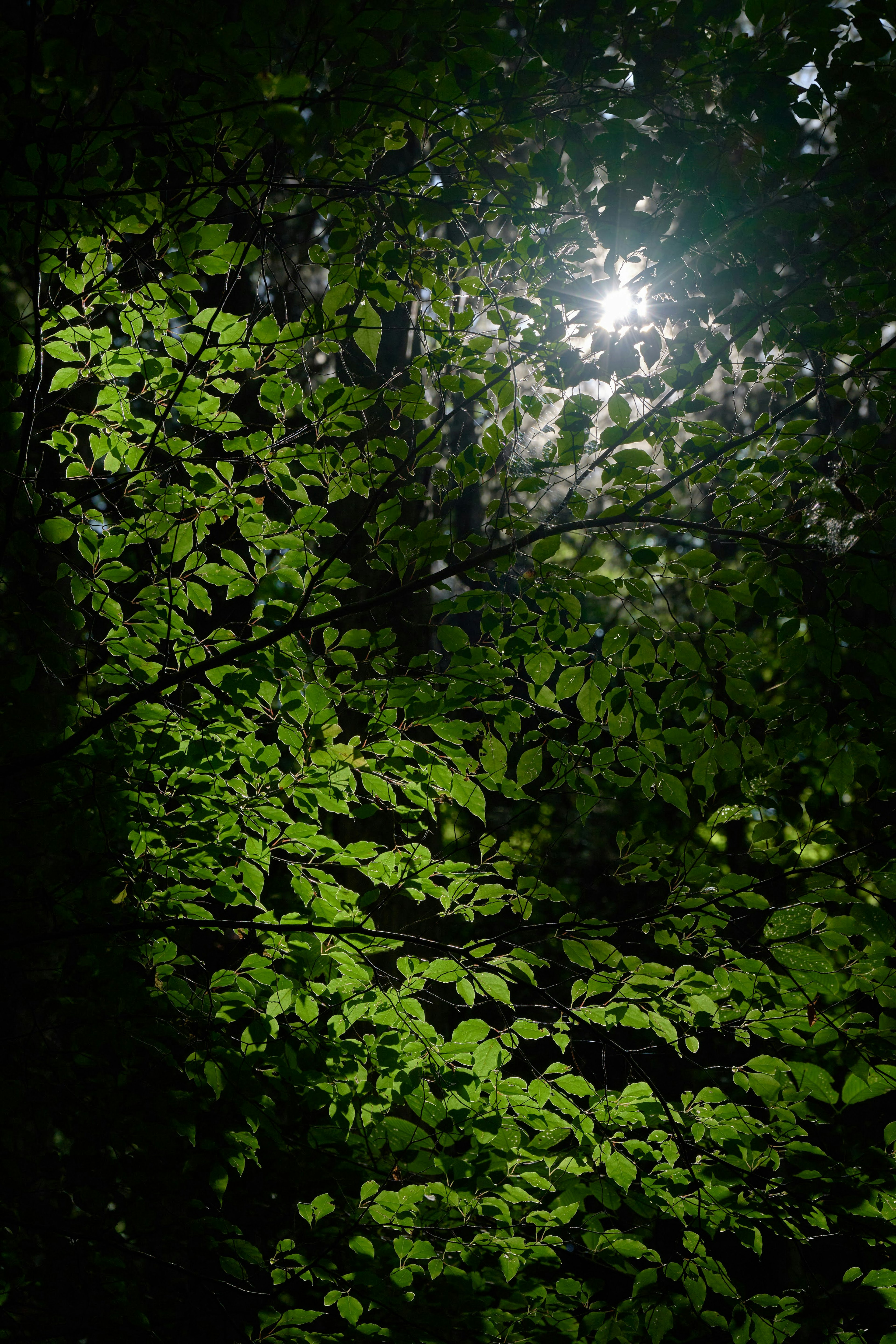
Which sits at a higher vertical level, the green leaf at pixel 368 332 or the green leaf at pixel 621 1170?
the green leaf at pixel 368 332

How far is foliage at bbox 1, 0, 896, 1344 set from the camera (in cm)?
174

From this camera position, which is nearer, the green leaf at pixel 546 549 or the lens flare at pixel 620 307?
the green leaf at pixel 546 549

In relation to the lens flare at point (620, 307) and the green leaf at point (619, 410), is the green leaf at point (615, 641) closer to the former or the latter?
the green leaf at point (619, 410)

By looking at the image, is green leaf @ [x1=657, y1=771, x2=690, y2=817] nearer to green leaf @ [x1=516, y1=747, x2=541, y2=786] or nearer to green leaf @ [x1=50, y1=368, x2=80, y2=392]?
green leaf @ [x1=516, y1=747, x2=541, y2=786]

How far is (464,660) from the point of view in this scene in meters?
1.87

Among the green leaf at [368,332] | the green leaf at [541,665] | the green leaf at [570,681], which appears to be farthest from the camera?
the green leaf at [541,665]

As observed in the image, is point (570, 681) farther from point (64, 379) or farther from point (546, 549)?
point (64, 379)

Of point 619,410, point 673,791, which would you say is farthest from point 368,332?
point 673,791

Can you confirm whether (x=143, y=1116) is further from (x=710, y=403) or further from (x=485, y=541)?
(x=710, y=403)

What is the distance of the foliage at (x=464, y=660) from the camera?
1.74m

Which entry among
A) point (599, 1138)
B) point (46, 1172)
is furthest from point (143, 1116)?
point (599, 1138)

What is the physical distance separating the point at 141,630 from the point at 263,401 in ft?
2.04

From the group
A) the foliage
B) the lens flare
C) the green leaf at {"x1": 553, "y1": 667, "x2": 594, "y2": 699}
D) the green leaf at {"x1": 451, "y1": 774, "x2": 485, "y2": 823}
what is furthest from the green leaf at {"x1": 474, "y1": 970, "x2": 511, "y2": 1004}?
the lens flare

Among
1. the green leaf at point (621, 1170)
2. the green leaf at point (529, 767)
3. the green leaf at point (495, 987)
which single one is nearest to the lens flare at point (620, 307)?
the green leaf at point (529, 767)
